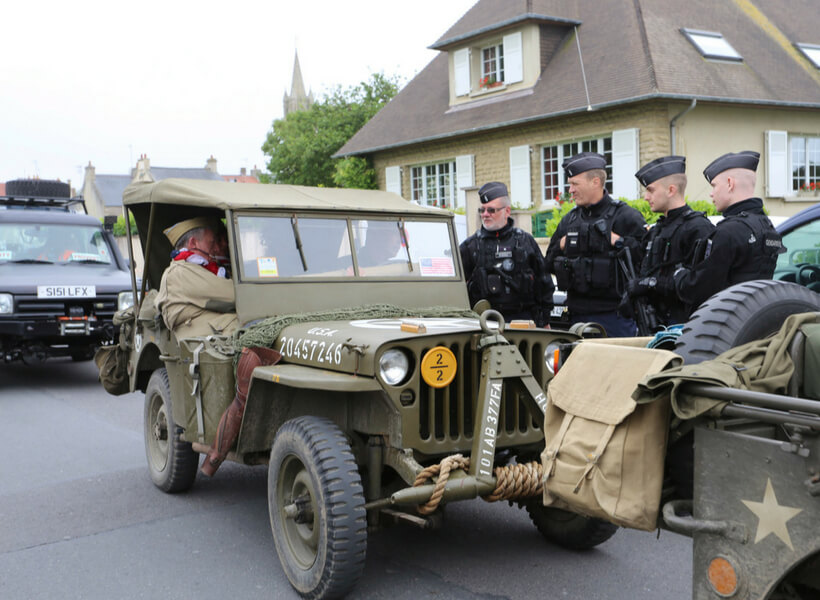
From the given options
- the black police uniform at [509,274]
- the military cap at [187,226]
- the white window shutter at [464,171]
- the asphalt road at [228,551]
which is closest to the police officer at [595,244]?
the black police uniform at [509,274]

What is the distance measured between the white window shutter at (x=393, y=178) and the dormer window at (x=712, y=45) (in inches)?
355

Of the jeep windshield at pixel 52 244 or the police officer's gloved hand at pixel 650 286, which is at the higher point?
the jeep windshield at pixel 52 244

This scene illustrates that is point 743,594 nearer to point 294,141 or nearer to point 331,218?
point 331,218

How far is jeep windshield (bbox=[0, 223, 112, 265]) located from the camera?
10.8 metres

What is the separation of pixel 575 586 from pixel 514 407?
0.89 m

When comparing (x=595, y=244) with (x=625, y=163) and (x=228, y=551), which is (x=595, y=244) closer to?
(x=228, y=551)

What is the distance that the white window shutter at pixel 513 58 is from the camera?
832 inches

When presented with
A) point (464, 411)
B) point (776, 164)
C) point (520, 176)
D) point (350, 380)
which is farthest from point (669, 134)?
point (350, 380)

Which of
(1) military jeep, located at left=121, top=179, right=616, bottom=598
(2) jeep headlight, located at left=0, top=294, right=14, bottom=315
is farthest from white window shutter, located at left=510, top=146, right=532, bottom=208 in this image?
(1) military jeep, located at left=121, top=179, right=616, bottom=598

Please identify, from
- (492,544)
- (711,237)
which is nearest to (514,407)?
(492,544)

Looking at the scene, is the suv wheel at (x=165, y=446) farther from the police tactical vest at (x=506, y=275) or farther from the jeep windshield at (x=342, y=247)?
the police tactical vest at (x=506, y=275)

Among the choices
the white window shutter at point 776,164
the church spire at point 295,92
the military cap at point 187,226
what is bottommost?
the military cap at point 187,226

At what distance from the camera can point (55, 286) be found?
9938 mm

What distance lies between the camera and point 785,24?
73.6ft
